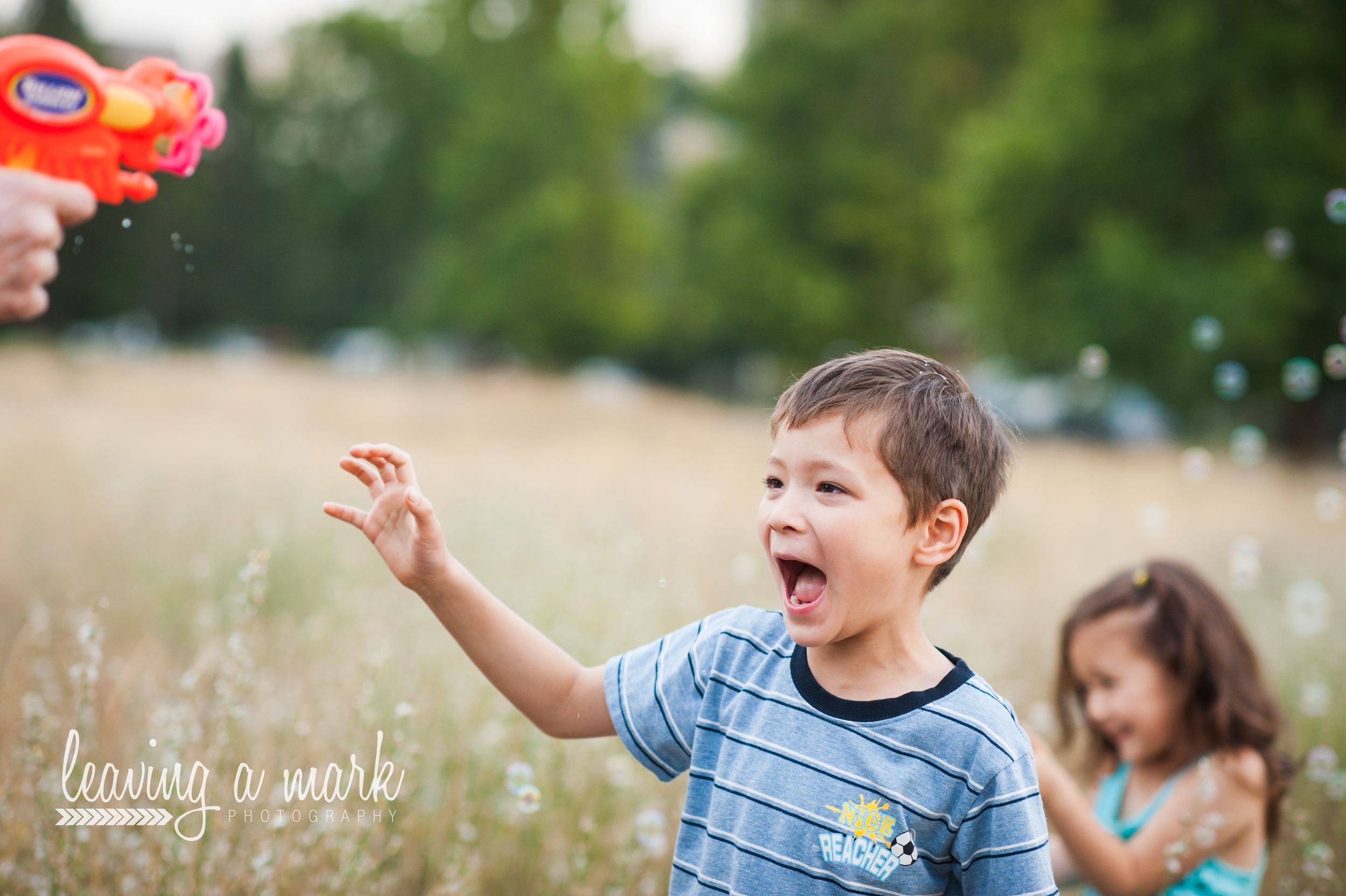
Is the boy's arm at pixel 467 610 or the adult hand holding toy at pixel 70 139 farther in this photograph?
the boy's arm at pixel 467 610

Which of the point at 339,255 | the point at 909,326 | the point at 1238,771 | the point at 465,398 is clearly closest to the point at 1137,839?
the point at 1238,771

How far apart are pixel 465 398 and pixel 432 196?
41.2ft

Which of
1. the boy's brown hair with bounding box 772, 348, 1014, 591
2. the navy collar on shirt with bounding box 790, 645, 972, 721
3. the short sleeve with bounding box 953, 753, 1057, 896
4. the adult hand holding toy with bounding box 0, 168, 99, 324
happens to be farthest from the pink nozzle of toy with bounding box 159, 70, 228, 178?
the short sleeve with bounding box 953, 753, 1057, 896

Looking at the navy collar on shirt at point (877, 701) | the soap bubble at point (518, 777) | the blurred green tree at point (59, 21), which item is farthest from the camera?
the blurred green tree at point (59, 21)

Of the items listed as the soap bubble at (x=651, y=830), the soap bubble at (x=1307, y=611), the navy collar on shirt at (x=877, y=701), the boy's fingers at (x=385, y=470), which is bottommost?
the soap bubble at (x=651, y=830)

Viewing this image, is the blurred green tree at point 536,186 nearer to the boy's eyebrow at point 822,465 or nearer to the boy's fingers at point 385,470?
the boy's fingers at point 385,470

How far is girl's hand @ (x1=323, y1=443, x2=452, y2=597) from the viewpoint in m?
1.54

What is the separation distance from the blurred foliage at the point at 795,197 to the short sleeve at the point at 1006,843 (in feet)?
26.5

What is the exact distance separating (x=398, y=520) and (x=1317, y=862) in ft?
8.24

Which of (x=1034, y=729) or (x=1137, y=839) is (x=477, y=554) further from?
(x=1137, y=839)

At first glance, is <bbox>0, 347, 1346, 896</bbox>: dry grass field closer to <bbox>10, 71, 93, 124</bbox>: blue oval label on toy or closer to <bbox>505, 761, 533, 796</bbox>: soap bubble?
<bbox>505, 761, 533, 796</bbox>: soap bubble

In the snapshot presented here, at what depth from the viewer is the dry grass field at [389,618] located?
222 cm

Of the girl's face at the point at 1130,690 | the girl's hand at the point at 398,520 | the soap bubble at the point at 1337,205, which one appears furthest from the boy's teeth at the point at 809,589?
the soap bubble at the point at 1337,205

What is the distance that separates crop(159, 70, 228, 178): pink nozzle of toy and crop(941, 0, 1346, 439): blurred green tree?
1091 centimetres
